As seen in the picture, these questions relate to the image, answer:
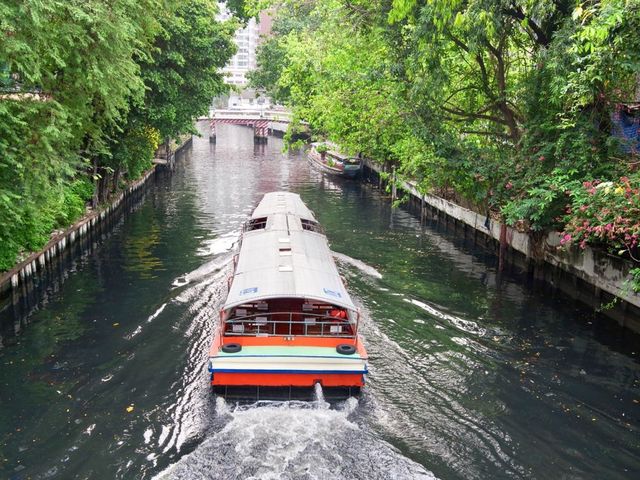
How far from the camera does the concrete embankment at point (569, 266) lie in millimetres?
17828

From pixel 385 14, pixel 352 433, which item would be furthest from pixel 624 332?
pixel 385 14

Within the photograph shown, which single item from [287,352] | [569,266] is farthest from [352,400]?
[569,266]

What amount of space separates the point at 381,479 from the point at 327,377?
2.81 m

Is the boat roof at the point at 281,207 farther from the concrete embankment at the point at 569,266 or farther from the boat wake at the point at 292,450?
the boat wake at the point at 292,450

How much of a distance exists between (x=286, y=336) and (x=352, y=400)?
1915 millimetres

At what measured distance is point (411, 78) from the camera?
2284cm

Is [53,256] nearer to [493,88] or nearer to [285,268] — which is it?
[285,268]

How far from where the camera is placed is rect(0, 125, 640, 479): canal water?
36.0ft

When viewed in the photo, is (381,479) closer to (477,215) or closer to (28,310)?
(28,310)

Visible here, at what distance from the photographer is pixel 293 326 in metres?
14.1

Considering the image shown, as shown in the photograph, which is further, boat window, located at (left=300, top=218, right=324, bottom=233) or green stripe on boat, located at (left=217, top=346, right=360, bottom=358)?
boat window, located at (left=300, top=218, right=324, bottom=233)

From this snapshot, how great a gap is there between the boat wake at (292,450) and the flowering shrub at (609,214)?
25.4 ft

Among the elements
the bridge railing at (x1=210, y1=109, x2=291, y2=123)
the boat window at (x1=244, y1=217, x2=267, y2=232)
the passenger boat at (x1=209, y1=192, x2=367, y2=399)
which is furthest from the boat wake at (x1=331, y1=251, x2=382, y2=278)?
the bridge railing at (x1=210, y1=109, x2=291, y2=123)

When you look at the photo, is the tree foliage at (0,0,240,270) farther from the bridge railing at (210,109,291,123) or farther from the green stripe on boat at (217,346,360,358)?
the bridge railing at (210,109,291,123)
